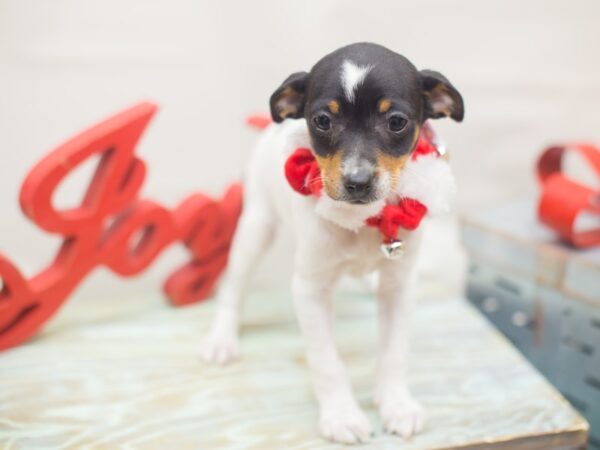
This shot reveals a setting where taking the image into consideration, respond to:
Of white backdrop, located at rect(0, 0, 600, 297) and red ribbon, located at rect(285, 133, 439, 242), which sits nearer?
red ribbon, located at rect(285, 133, 439, 242)

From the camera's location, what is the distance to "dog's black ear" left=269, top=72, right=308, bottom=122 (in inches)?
38.7

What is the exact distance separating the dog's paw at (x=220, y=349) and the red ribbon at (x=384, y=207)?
48 centimetres

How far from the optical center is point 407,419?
1.11m

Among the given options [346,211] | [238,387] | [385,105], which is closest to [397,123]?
[385,105]

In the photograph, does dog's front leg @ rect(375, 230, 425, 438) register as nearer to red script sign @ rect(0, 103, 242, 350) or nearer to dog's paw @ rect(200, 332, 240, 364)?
dog's paw @ rect(200, 332, 240, 364)

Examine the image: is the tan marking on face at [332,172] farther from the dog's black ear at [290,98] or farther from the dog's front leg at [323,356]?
the dog's front leg at [323,356]

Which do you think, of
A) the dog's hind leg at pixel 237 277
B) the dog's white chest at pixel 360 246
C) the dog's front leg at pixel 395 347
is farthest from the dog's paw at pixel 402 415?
the dog's hind leg at pixel 237 277

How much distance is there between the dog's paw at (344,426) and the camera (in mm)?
1080

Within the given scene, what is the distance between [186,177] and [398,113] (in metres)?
1.02

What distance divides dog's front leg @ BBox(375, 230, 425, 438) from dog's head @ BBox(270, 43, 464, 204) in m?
0.22

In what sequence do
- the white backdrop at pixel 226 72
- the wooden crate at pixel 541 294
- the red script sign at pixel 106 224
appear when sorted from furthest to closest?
the white backdrop at pixel 226 72, the wooden crate at pixel 541 294, the red script sign at pixel 106 224

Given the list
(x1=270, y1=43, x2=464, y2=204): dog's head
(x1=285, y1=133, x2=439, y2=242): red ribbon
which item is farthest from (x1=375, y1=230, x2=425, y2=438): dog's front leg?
(x1=270, y1=43, x2=464, y2=204): dog's head

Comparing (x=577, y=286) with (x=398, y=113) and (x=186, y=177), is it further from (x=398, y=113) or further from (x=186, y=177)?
(x=186, y=177)

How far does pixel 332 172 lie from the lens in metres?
0.94
